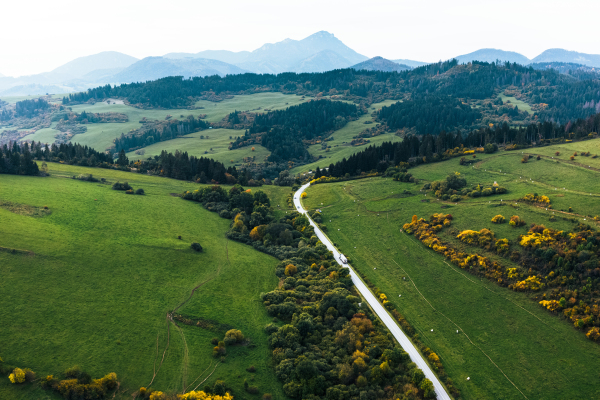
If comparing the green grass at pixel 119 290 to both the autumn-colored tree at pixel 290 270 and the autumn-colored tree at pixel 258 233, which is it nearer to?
the autumn-colored tree at pixel 290 270

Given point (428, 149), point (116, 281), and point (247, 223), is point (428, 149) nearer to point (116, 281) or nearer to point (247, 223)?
point (247, 223)

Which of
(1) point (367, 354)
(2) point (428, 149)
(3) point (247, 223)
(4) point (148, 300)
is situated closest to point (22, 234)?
(4) point (148, 300)

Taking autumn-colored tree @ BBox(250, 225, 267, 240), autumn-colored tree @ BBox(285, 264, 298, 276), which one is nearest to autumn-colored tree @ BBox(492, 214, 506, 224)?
autumn-colored tree @ BBox(285, 264, 298, 276)

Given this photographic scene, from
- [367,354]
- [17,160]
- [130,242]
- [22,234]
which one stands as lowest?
[367,354]

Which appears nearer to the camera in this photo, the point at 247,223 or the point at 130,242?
the point at 130,242

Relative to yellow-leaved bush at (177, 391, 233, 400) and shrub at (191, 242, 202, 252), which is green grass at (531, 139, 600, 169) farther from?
yellow-leaved bush at (177, 391, 233, 400)

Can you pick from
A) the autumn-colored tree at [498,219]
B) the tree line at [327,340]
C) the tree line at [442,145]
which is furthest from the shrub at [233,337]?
the tree line at [442,145]

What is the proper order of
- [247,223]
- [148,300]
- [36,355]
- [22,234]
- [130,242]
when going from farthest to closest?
[247,223] → [130,242] → [22,234] → [148,300] → [36,355]
